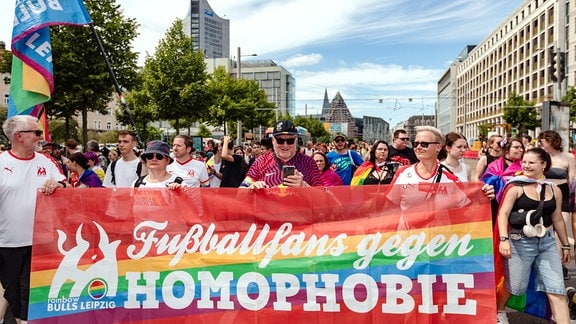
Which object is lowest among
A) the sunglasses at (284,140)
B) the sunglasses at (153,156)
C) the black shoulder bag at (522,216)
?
the black shoulder bag at (522,216)

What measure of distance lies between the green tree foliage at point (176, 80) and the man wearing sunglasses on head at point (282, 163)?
67.1 feet

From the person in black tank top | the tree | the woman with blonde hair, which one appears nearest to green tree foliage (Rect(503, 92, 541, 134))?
the tree

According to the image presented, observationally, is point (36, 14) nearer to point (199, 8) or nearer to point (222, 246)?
point (222, 246)

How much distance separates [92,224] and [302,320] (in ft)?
6.27

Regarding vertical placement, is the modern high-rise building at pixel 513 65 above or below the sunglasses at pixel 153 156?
above

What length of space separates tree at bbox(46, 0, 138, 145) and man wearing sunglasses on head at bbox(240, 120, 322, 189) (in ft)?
48.1

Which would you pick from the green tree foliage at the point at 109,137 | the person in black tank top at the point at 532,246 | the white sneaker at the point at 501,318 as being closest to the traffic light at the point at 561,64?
the person in black tank top at the point at 532,246

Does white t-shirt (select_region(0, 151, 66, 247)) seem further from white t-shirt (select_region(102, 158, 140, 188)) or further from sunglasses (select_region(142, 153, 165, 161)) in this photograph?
white t-shirt (select_region(102, 158, 140, 188))

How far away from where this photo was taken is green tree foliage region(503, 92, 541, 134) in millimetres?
55312

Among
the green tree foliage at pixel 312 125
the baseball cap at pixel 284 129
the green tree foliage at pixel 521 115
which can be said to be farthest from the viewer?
the green tree foliage at pixel 312 125

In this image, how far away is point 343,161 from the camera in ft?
27.9

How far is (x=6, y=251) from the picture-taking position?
373 centimetres

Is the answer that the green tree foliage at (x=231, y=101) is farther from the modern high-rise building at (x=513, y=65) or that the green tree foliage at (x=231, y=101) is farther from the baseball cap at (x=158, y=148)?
the baseball cap at (x=158, y=148)

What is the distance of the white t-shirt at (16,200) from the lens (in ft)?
12.1
